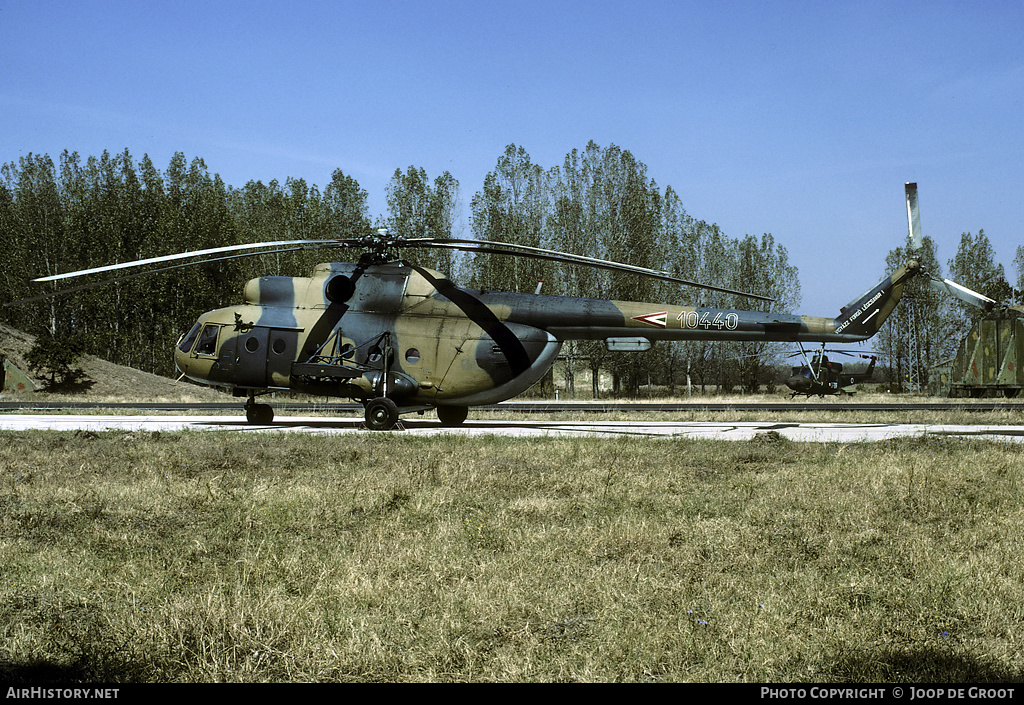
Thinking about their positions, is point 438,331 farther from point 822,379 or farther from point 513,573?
point 822,379

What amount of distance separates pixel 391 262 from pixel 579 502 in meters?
10.2

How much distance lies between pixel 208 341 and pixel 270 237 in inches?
1463

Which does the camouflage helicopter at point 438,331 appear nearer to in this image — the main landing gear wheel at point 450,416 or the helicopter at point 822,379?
the main landing gear wheel at point 450,416

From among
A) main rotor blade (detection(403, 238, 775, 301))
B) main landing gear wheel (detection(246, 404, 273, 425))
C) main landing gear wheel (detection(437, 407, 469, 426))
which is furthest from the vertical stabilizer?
main landing gear wheel (detection(246, 404, 273, 425))

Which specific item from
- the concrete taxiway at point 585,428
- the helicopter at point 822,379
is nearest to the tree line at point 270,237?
the helicopter at point 822,379

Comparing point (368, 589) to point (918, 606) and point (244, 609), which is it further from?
point (918, 606)

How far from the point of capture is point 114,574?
533cm

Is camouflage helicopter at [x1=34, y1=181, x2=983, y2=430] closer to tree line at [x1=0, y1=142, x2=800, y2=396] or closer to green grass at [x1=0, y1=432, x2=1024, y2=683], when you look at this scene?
green grass at [x1=0, y1=432, x2=1024, y2=683]

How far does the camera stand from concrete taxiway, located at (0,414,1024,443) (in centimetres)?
1577

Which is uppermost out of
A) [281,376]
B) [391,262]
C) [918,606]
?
[391,262]

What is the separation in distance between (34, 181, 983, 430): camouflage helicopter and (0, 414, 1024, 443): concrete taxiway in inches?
38.3

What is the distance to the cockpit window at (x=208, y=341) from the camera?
57.1ft

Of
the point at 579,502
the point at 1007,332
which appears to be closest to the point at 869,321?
the point at 579,502
